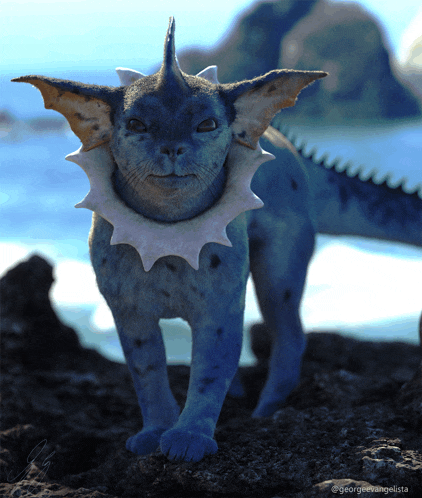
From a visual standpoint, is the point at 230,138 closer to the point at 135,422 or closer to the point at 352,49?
the point at 135,422

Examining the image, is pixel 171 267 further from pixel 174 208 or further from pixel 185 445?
pixel 185 445

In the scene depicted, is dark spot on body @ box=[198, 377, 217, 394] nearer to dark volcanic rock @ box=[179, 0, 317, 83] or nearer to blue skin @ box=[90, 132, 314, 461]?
blue skin @ box=[90, 132, 314, 461]

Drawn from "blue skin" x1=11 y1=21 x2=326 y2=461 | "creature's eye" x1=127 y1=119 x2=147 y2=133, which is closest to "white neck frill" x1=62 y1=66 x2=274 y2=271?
"blue skin" x1=11 y1=21 x2=326 y2=461

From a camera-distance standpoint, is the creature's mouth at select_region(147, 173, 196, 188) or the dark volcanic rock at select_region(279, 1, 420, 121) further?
the dark volcanic rock at select_region(279, 1, 420, 121)

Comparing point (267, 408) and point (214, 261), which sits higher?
point (214, 261)

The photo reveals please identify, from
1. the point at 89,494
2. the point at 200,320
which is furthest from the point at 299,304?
the point at 89,494

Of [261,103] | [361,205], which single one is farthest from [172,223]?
[361,205]
